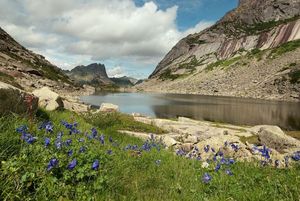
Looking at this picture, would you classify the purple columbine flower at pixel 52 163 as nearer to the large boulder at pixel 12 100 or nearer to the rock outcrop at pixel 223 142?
the large boulder at pixel 12 100

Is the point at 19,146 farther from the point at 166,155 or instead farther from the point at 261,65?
the point at 261,65

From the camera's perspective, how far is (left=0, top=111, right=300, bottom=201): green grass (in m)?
5.07

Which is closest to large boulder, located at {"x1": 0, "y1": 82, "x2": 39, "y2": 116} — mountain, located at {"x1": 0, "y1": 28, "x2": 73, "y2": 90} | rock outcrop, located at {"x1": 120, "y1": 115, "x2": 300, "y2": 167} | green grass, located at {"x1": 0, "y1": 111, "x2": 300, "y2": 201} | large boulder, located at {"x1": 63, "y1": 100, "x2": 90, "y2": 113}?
green grass, located at {"x1": 0, "y1": 111, "x2": 300, "y2": 201}

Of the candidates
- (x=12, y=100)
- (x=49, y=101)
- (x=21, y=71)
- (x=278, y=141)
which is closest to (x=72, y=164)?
(x=12, y=100)

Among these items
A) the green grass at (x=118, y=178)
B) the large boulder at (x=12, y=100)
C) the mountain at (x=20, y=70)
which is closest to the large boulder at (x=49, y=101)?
the large boulder at (x=12, y=100)

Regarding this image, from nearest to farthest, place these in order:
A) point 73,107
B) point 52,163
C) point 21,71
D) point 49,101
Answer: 1. point 52,163
2. point 49,101
3. point 73,107
4. point 21,71

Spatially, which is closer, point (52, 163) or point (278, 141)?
point (52, 163)

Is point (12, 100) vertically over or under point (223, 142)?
over

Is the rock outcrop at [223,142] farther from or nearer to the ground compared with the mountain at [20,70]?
nearer to the ground

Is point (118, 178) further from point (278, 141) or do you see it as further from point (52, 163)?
point (278, 141)

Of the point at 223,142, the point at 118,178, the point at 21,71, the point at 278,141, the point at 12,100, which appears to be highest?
the point at 21,71

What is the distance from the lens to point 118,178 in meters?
6.82

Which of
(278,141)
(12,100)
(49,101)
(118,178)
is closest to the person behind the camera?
(118,178)

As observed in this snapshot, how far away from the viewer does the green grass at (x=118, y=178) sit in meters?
5.07
